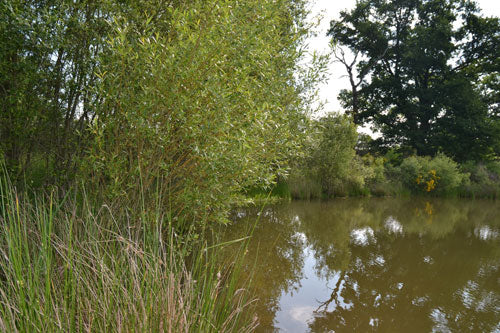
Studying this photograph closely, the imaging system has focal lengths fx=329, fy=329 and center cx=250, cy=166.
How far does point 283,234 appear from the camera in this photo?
812cm

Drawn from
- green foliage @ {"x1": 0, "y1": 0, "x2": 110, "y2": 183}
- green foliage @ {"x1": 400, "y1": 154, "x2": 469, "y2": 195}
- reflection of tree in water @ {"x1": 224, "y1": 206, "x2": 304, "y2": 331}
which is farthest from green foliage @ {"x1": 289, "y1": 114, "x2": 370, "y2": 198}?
green foliage @ {"x1": 0, "y1": 0, "x2": 110, "y2": 183}

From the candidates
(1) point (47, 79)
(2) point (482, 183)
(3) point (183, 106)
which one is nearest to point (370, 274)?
(3) point (183, 106)

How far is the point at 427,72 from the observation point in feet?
86.0

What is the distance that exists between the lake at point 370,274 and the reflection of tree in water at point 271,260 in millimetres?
19

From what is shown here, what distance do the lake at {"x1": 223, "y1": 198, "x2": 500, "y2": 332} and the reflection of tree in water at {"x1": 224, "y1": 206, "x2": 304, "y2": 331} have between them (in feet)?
0.06

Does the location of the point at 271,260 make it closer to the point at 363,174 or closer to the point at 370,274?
the point at 370,274

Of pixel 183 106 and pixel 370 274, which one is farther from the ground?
pixel 183 106

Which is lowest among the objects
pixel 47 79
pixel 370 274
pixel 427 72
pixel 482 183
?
pixel 370 274

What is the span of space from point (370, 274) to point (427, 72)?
2561 centimetres

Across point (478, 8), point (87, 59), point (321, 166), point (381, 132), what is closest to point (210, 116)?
point (87, 59)

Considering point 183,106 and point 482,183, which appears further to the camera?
point 482,183

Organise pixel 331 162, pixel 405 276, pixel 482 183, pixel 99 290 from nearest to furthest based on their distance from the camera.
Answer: pixel 99 290, pixel 405 276, pixel 331 162, pixel 482 183

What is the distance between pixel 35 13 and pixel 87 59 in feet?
2.43

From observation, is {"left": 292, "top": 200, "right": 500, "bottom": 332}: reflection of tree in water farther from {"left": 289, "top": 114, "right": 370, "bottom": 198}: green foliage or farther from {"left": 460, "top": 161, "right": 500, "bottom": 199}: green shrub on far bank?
{"left": 460, "top": 161, "right": 500, "bottom": 199}: green shrub on far bank
